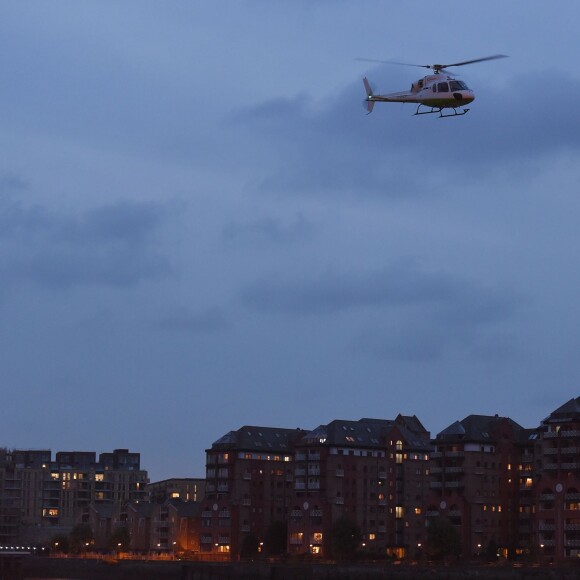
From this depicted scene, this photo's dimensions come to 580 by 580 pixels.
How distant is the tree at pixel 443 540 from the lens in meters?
193

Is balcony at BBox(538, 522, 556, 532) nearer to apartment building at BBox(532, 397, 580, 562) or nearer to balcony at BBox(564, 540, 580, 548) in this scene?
apartment building at BBox(532, 397, 580, 562)

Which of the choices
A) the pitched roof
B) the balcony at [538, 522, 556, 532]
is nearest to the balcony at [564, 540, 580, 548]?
the balcony at [538, 522, 556, 532]

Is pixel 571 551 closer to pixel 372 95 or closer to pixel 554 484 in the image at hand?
pixel 554 484

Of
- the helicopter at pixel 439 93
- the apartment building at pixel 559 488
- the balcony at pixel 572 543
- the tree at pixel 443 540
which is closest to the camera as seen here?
the helicopter at pixel 439 93

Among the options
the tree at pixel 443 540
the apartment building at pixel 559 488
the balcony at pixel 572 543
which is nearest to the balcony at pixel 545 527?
the apartment building at pixel 559 488

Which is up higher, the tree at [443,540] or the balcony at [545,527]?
the balcony at [545,527]

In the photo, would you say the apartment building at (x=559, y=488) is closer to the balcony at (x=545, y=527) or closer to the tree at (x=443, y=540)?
the balcony at (x=545, y=527)

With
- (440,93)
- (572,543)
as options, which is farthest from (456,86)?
(572,543)

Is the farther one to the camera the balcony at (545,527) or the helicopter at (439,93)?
the balcony at (545,527)

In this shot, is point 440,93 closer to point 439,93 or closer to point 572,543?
point 439,93

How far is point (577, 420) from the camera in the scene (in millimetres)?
189500

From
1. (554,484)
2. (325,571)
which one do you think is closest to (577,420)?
(554,484)

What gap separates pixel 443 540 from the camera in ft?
632

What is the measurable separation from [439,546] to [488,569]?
2480cm
